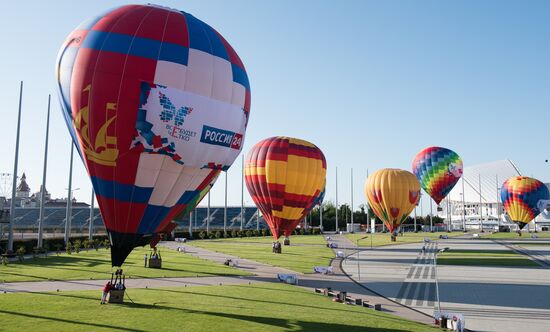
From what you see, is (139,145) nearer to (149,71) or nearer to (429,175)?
(149,71)

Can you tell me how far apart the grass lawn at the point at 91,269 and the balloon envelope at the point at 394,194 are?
30.6m

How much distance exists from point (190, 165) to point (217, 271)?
16059 mm

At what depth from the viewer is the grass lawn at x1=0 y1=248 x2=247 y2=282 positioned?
1164 inches

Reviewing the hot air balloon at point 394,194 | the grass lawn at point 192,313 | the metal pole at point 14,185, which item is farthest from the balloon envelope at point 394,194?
the metal pole at point 14,185

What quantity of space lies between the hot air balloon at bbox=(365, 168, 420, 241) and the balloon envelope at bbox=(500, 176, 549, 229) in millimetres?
30209

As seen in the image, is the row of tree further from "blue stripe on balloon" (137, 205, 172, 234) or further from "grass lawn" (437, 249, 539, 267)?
"blue stripe on balloon" (137, 205, 172, 234)

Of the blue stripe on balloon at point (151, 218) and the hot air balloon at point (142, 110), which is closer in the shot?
the hot air balloon at point (142, 110)

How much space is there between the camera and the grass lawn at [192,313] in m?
16.7

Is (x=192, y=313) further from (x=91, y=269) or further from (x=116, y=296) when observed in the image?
(x=91, y=269)

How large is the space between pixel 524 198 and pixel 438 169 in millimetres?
16027

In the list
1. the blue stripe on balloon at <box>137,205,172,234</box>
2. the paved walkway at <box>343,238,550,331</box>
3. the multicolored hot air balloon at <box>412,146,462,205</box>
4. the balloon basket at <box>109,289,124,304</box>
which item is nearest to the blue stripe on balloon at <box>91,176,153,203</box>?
the blue stripe on balloon at <box>137,205,172,234</box>

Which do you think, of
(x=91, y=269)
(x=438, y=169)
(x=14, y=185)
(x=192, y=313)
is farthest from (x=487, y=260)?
(x=14, y=185)

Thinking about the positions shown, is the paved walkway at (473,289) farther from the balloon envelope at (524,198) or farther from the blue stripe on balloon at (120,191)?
the balloon envelope at (524,198)

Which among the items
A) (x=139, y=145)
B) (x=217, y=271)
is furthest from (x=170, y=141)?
(x=217, y=271)
